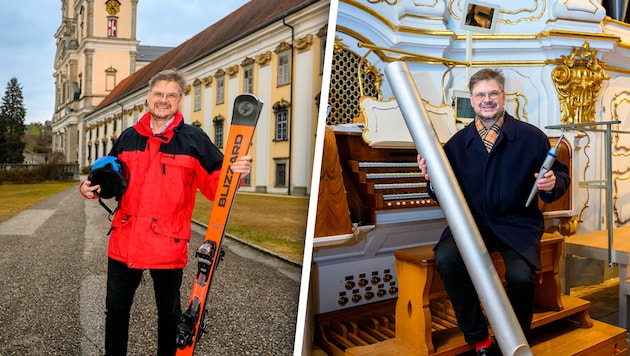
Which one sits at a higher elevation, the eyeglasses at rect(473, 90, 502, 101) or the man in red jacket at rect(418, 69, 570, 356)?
the eyeglasses at rect(473, 90, 502, 101)

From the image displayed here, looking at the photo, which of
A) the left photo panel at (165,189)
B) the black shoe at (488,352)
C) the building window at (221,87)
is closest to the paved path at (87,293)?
the left photo panel at (165,189)

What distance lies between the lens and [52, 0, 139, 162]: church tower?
0.98 metres

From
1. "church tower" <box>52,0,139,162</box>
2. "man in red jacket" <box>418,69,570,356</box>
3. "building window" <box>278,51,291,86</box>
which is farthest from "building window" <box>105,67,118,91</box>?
"man in red jacket" <box>418,69,570,356</box>

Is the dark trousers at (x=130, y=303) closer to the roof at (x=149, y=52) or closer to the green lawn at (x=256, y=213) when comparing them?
the green lawn at (x=256, y=213)

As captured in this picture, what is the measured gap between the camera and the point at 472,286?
0.87 m

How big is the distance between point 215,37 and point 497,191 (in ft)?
2.39

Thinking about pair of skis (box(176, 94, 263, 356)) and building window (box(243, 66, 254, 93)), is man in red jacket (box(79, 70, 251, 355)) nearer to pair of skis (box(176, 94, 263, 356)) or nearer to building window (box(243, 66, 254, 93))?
pair of skis (box(176, 94, 263, 356))

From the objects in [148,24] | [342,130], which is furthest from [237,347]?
[148,24]

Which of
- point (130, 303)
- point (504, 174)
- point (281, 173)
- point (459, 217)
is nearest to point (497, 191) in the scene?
point (504, 174)

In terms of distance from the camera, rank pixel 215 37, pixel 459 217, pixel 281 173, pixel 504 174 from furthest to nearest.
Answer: pixel 215 37 < pixel 281 173 < pixel 504 174 < pixel 459 217

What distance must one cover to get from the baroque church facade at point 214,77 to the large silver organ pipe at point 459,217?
251 mm

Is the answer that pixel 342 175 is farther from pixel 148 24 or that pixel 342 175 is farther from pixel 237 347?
pixel 148 24

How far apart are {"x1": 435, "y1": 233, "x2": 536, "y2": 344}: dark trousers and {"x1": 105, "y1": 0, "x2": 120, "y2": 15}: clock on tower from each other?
0.93 meters

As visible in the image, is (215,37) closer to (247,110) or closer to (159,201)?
(247,110)
